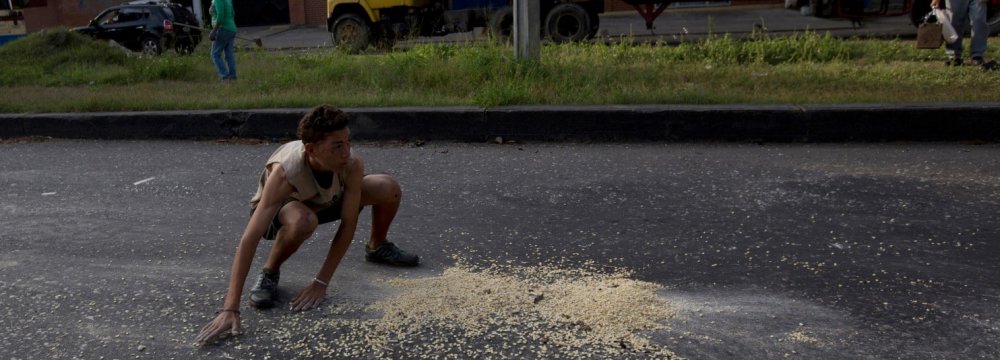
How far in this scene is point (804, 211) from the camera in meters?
5.00

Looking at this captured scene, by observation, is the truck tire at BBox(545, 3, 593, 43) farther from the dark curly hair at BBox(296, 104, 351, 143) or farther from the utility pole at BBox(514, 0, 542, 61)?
the dark curly hair at BBox(296, 104, 351, 143)

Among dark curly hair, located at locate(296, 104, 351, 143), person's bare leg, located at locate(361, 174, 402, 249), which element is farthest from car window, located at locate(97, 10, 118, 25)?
dark curly hair, located at locate(296, 104, 351, 143)

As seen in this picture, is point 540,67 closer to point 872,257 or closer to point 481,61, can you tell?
point 481,61

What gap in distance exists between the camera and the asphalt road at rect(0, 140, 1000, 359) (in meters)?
3.49

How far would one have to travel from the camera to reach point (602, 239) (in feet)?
15.2

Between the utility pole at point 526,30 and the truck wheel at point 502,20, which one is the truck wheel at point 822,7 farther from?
the utility pole at point 526,30

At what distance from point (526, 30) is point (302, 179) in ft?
18.0

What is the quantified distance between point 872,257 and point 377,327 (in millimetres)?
2276

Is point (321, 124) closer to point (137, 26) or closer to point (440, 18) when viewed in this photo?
point (440, 18)

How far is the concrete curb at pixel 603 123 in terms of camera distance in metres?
6.62

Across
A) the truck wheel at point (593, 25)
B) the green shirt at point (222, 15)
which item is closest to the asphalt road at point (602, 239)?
the green shirt at point (222, 15)

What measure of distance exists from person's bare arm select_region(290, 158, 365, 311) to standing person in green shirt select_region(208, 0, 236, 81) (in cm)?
691

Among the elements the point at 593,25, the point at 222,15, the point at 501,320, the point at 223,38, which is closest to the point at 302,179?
the point at 501,320

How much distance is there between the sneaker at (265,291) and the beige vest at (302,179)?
1.06 feet
